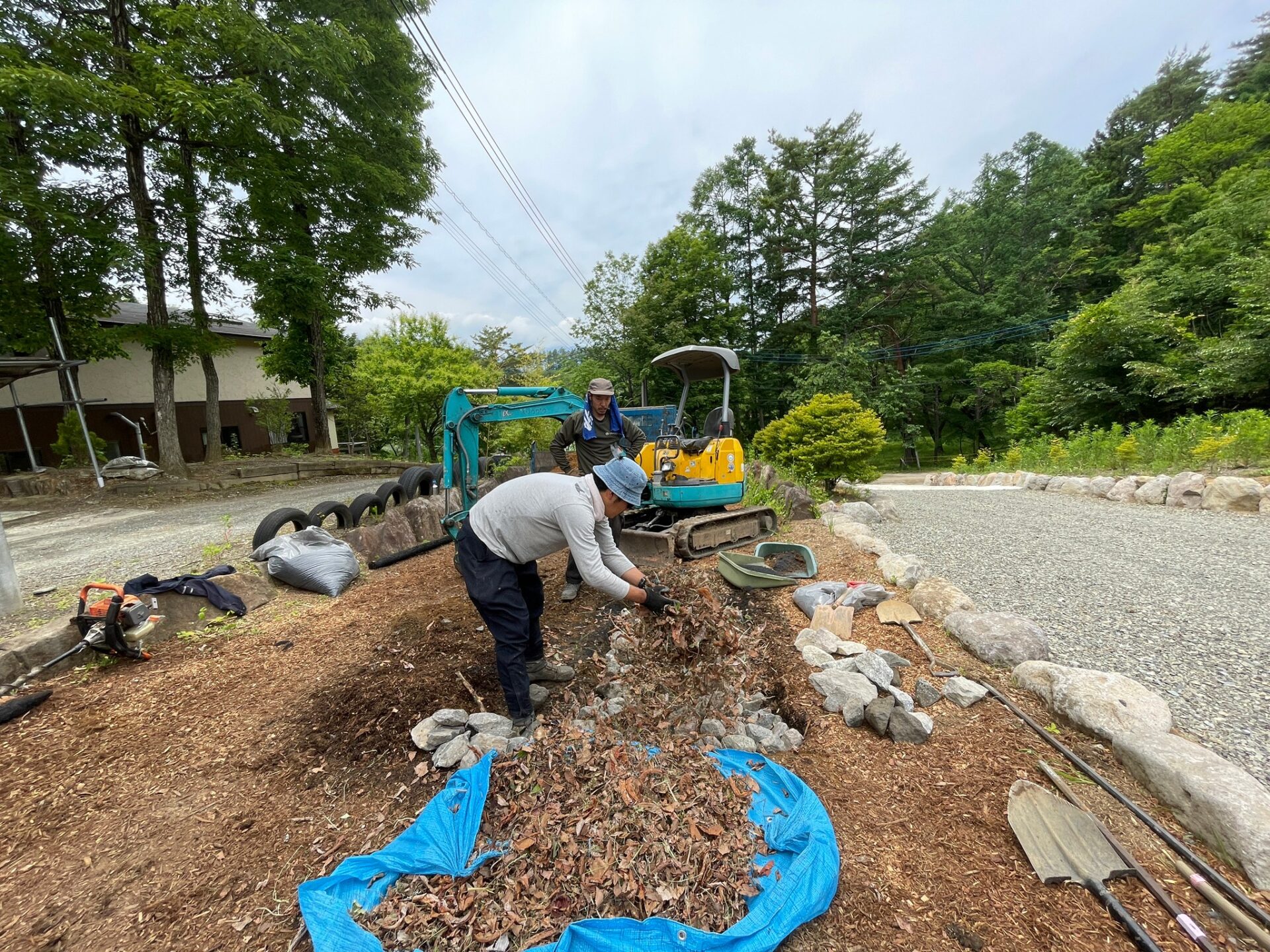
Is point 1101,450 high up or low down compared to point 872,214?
down

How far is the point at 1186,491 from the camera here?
695 centimetres

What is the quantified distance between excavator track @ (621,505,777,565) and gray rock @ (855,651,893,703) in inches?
89.0

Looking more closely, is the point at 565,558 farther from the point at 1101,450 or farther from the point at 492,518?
the point at 1101,450

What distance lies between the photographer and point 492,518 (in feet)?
8.46

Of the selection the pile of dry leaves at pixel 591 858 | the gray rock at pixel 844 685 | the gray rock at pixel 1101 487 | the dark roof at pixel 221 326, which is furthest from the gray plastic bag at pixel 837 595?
the dark roof at pixel 221 326

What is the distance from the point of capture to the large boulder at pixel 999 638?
2889 mm

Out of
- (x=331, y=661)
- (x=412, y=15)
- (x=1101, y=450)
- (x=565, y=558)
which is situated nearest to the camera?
(x=331, y=661)

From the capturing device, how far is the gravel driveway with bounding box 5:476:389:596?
16.3ft

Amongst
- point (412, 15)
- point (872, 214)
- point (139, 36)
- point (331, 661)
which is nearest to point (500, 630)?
point (331, 661)

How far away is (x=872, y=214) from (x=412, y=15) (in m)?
20.3

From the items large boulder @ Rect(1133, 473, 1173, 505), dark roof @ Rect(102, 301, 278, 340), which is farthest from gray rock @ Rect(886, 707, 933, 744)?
dark roof @ Rect(102, 301, 278, 340)

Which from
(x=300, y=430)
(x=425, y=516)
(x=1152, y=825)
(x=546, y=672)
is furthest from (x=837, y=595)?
(x=300, y=430)

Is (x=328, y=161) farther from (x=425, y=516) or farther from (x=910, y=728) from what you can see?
(x=910, y=728)

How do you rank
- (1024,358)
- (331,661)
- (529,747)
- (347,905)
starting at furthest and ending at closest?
(1024,358) < (331,661) < (529,747) < (347,905)
